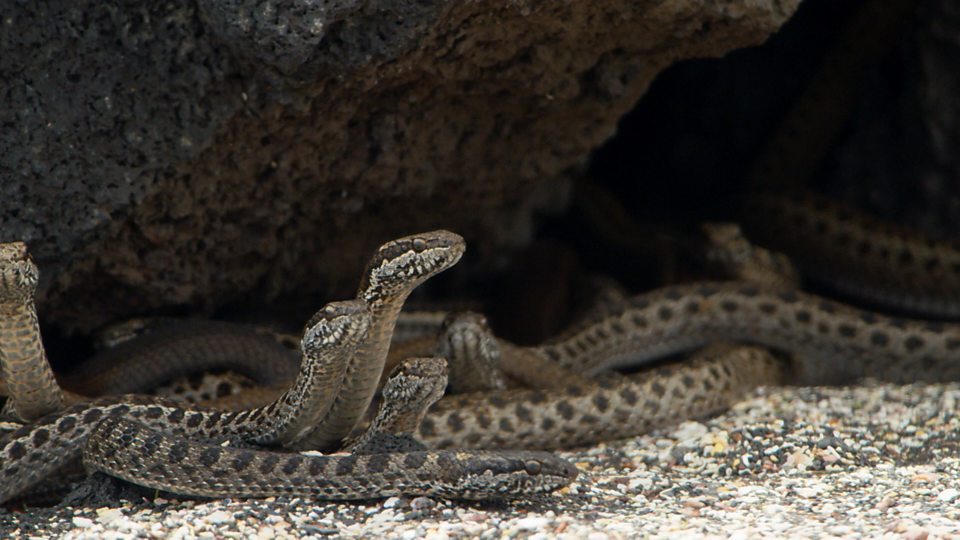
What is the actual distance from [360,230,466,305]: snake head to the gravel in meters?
0.86

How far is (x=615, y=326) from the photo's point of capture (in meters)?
7.42

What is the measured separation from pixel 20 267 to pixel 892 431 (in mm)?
4061

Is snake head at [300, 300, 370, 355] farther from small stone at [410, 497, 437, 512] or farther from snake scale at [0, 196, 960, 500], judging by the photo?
small stone at [410, 497, 437, 512]

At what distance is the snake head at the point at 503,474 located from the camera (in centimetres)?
447

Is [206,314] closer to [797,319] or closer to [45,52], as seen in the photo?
[45,52]

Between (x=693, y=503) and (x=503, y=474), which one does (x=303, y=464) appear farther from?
(x=693, y=503)

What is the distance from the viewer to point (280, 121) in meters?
5.59

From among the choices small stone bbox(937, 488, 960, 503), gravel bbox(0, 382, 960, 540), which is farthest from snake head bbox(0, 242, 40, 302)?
small stone bbox(937, 488, 960, 503)

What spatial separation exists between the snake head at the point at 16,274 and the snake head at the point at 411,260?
1.31m

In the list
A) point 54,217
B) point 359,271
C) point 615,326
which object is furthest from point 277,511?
point 615,326

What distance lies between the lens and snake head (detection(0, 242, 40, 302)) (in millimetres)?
4527

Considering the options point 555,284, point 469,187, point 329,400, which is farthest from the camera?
point 555,284

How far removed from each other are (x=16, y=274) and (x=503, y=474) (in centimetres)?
196

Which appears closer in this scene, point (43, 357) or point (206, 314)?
point (43, 357)
